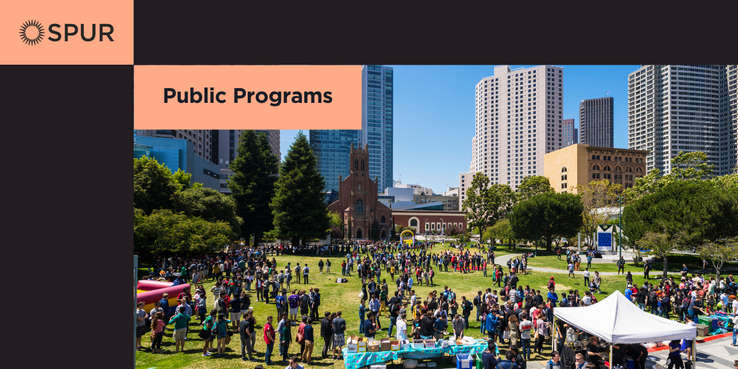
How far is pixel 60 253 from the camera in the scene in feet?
12.5

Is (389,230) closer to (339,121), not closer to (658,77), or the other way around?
(339,121)

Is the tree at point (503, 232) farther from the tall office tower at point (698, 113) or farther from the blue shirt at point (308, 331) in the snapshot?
the tall office tower at point (698, 113)

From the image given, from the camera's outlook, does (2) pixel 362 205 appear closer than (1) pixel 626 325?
No

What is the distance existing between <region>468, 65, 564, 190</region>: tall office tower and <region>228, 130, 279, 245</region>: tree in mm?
117692

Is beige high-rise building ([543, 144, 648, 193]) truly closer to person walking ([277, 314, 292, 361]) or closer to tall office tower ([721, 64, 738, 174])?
tall office tower ([721, 64, 738, 174])

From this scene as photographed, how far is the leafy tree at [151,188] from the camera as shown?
2586cm

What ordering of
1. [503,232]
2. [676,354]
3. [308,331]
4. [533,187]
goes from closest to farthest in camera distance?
1. [676,354]
2. [308,331]
3. [503,232]
4. [533,187]

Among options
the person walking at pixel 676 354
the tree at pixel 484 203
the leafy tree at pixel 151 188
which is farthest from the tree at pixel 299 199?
the person walking at pixel 676 354

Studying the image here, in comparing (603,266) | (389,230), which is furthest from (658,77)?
(603,266)

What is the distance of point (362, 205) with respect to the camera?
77.4 meters

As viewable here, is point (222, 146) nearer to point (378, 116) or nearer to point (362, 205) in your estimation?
point (362, 205)

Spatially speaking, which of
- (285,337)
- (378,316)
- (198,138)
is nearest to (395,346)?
(285,337)

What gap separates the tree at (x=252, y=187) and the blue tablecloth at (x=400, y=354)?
1427 inches

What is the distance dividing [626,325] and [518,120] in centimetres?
14463
